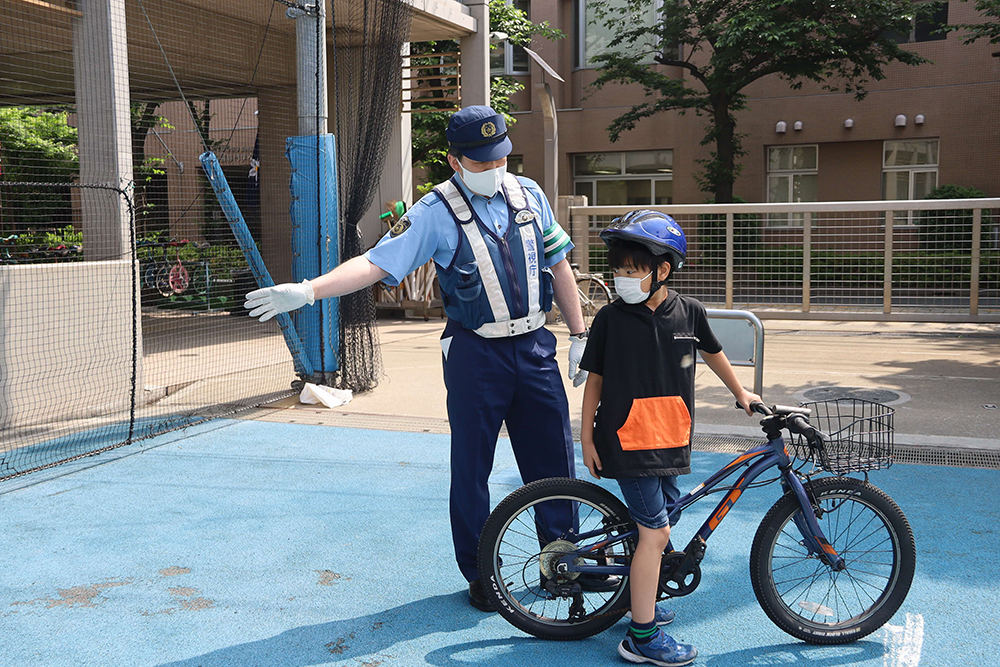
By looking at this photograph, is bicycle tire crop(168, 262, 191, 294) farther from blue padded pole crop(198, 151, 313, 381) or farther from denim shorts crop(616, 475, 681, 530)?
denim shorts crop(616, 475, 681, 530)

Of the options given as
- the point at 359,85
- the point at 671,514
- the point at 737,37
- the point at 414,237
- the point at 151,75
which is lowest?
the point at 671,514

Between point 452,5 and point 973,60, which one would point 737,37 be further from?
point 452,5

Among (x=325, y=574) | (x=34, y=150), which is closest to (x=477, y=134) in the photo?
(x=325, y=574)

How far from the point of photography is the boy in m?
3.00

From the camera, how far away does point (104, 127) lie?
24.8 feet

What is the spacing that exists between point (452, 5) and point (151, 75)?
461cm

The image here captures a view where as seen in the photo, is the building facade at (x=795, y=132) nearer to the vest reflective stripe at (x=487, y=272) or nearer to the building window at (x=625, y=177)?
the building window at (x=625, y=177)

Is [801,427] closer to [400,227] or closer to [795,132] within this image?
[400,227]

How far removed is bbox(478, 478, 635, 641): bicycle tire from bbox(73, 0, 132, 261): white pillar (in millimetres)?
5366

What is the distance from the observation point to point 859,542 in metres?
3.53

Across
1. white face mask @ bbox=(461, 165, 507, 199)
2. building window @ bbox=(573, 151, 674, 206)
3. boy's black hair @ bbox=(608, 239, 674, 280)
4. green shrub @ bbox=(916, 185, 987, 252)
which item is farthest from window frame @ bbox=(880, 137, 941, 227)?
boy's black hair @ bbox=(608, 239, 674, 280)

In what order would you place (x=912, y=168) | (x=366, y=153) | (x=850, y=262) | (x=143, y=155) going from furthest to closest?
(x=912, y=168) < (x=143, y=155) < (x=850, y=262) < (x=366, y=153)

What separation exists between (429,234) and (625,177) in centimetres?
2214

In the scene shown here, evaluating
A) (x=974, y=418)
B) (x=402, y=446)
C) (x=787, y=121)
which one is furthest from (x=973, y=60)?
(x=402, y=446)
